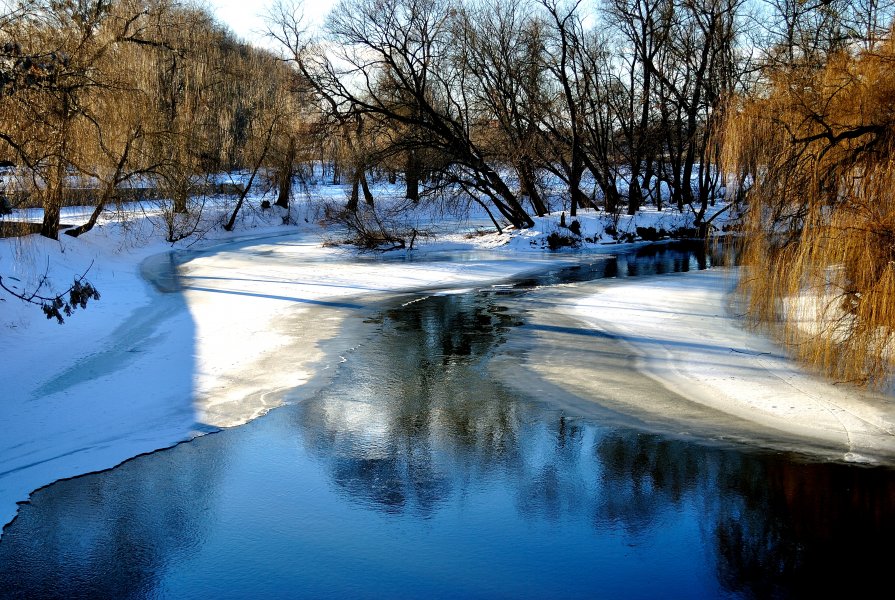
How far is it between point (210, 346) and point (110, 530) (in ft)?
18.5

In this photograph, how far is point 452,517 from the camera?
575 centimetres

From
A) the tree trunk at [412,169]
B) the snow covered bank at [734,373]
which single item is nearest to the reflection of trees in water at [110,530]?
the snow covered bank at [734,373]

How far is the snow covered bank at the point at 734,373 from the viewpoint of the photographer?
734 cm

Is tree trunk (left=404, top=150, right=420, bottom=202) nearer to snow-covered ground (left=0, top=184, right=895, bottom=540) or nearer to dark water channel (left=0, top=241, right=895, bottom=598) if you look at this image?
snow-covered ground (left=0, top=184, right=895, bottom=540)

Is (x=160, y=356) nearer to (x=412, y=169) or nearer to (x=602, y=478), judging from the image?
(x=602, y=478)

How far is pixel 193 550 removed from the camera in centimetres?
528

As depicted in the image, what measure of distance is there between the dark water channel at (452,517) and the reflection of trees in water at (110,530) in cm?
2

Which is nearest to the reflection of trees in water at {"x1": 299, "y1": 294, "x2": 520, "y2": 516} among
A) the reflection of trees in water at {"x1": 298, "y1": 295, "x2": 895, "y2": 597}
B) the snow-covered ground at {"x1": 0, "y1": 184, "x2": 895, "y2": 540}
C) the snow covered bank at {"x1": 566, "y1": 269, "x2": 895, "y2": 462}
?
the reflection of trees in water at {"x1": 298, "y1": 295, "x2": 895, "y2": 597}

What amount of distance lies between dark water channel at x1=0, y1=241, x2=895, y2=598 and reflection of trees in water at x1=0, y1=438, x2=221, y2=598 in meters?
0.02

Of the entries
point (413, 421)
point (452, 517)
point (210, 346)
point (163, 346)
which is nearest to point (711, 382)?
point (413, 421)

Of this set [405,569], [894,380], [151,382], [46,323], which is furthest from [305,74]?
[405,569]

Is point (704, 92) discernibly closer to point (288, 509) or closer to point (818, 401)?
point (818, 401)

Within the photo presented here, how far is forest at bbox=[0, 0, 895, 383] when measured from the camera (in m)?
8.07

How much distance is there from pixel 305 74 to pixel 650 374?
19396 millimetres
